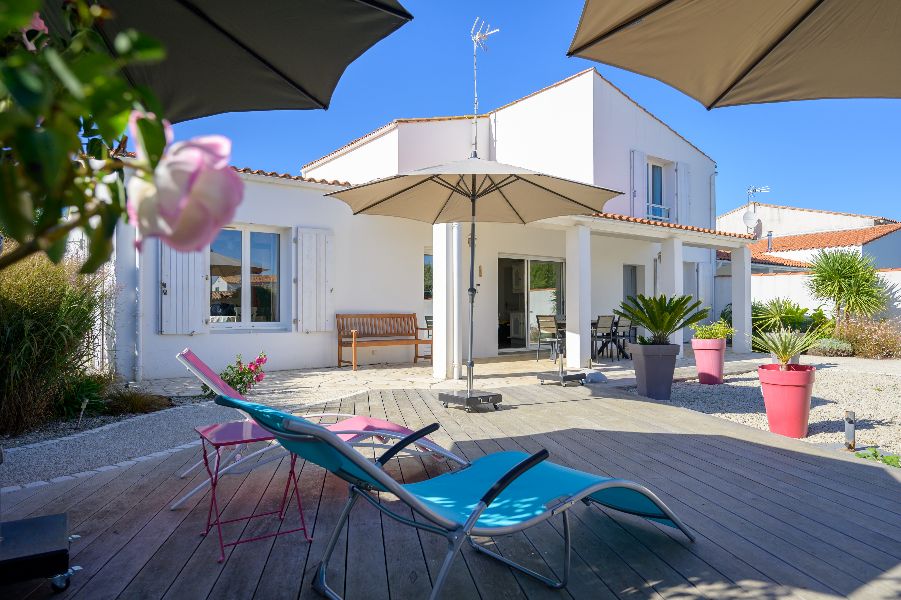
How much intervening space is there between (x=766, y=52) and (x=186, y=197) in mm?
3136

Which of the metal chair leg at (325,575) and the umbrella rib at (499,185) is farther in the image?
the umbrella rib at (499,185)

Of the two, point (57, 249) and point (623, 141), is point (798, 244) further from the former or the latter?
point (57, 249)

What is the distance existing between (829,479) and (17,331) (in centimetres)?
607

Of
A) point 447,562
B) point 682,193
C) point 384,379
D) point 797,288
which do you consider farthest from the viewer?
point 797,288

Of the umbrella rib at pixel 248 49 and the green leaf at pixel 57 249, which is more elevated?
the umbrella rib at pixel 248 49

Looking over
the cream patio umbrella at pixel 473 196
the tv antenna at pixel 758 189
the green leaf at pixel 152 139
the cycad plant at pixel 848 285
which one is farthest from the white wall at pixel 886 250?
the green leaf at pixel 152 139

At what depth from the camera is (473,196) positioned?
221 inches

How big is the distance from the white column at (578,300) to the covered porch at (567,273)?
0.02 m

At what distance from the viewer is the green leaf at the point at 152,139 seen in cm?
56

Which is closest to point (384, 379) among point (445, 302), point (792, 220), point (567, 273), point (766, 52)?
point (445, 302)

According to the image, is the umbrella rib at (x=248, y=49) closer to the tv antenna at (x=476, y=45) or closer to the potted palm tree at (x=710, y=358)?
the potted palm tree at (x=710, y=358)

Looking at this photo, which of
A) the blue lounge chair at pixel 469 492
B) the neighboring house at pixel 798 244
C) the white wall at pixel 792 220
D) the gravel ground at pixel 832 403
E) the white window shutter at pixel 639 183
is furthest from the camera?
the white wall at pixel 792 220

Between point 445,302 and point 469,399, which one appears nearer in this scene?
point 469,399

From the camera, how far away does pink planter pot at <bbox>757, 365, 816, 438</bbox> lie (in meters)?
5.08
